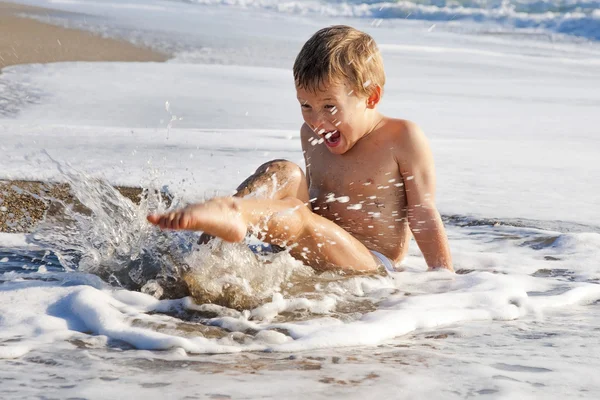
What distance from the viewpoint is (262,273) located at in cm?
301

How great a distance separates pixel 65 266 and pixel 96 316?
2.14 ft

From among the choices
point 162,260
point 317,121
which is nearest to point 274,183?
point 317,121

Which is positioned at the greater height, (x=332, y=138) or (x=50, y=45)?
(x=50, y=45)

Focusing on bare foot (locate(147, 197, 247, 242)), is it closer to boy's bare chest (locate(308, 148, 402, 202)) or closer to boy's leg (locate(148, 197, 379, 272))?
boy's leg (locate(148, 197, 379, 272))

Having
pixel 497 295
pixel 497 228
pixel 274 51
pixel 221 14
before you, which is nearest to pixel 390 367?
pixel 497 295

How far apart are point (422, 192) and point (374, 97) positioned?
0.41 m

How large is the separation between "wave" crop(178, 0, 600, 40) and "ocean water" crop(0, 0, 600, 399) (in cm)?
952

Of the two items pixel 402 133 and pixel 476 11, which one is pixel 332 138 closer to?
pixel 402 133

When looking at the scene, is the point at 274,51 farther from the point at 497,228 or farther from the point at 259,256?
the point at 259,256

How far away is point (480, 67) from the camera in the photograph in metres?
11.5

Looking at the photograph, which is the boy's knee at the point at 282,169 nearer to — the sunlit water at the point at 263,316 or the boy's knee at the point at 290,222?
the boy's knee at the point at 290,222

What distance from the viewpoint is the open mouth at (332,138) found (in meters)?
3.38

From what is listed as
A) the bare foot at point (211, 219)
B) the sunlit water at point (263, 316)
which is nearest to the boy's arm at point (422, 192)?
the sunlit water at point (263, 316)

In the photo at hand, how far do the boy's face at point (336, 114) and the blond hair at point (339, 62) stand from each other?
28 mm
